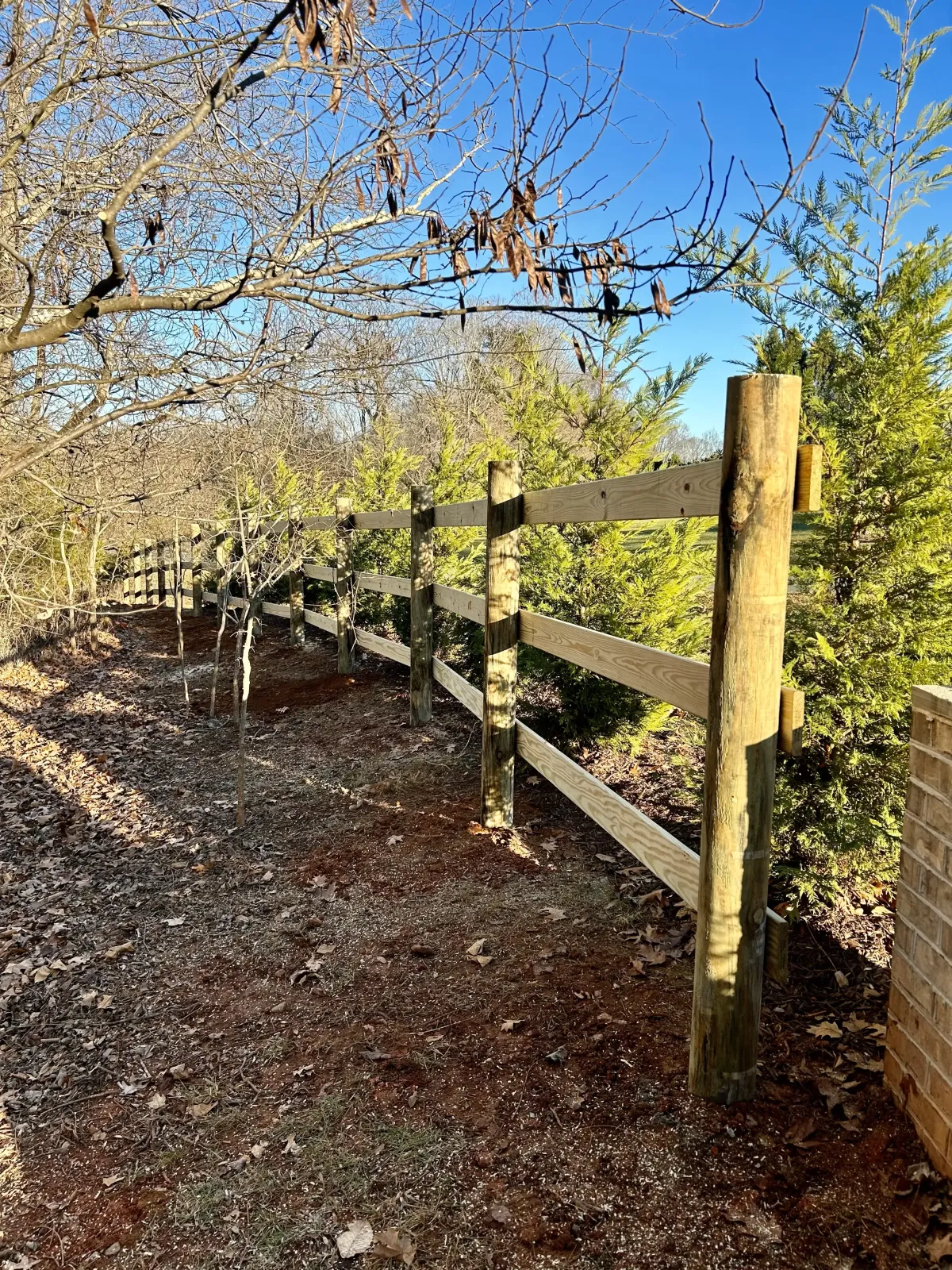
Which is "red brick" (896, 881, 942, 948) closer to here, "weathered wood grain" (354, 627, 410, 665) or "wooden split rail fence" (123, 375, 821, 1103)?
"wooden split rail fence" (123, 375, 821, 1103)

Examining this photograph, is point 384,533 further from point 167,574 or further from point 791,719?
point 167,574

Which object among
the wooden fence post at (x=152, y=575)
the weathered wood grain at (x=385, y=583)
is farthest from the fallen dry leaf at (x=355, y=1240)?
the wooden fence post at (x=152, y=575)

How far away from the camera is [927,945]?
203 cm

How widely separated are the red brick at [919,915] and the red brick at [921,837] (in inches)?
4.5

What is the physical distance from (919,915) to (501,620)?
2.46m

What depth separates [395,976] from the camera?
126 inches

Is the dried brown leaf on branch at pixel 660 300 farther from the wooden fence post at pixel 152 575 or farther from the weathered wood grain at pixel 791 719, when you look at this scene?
the wooden fence post at pixel 152 575

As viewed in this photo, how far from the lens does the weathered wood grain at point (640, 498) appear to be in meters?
2.28

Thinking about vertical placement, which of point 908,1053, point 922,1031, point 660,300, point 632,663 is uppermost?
point 660,300

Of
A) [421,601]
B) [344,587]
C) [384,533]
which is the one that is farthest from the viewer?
[384,533]

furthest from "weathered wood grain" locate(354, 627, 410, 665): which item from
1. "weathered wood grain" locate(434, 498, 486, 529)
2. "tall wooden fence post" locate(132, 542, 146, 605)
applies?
"tall wooden fence post" locate(132, 542, 146, 605)

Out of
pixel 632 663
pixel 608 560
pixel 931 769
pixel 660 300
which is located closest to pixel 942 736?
pixel 931 769

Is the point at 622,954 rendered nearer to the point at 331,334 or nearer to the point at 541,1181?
the point at 541,1181

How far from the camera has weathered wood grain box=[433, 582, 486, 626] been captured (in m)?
4.62
